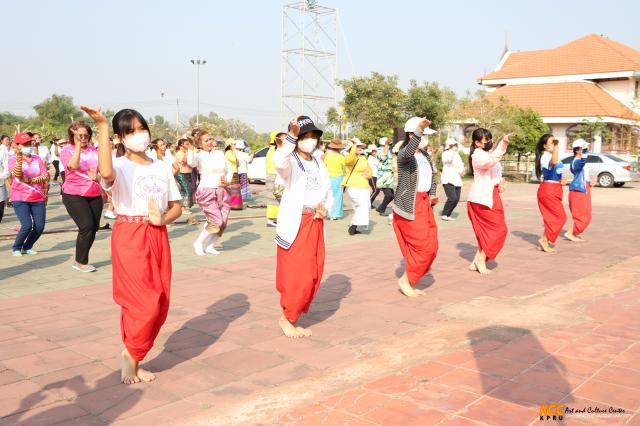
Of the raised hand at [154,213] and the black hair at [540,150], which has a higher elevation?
the black hair at [540,150]

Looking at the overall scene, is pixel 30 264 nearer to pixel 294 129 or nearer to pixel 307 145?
pixel 307 145

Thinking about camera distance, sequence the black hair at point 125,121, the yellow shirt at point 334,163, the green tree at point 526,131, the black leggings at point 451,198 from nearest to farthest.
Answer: the black hair at point 125,121 < the yellow shirt at point 334,163 < the black leggings at point 451,198 < the green tree at point 526,131

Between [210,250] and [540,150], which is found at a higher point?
[540,150]

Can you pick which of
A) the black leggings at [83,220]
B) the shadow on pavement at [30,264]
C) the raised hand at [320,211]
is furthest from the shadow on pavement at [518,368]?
the shadow on pavement at [30,264]

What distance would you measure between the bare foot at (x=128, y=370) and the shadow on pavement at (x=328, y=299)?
1770 millimetres

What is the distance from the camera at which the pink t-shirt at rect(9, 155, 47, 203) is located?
834 centimetres

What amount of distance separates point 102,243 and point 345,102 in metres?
28.8

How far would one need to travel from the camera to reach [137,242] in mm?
3939

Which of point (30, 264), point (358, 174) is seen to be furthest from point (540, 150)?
point (30, 264)

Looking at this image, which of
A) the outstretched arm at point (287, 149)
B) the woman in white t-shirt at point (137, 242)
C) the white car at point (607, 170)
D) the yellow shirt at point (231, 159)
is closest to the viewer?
the woman in white t-shirt at point (137, 242)

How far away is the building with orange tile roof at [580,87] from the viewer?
117 ft

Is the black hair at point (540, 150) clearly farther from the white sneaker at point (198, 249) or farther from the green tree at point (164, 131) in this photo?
the green tree at point (164, 131)

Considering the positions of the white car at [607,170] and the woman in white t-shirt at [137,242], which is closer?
the woman in white t-shirt at [137,242]

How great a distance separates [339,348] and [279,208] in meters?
1.28
